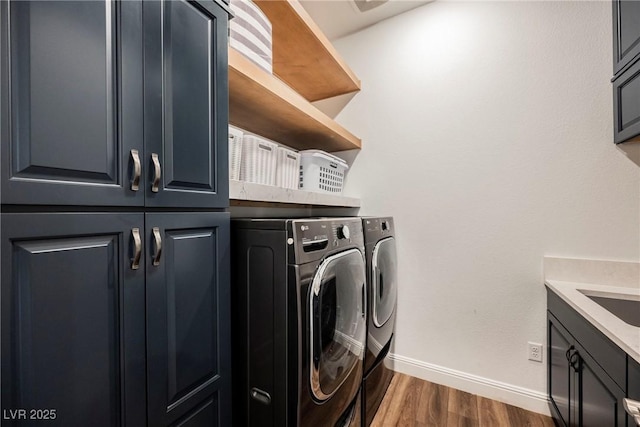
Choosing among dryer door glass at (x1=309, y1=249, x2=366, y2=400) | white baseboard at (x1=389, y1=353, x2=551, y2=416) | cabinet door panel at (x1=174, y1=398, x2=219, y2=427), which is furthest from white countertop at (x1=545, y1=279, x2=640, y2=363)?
cabinet door panel at (x1=174, y1=398, x2=219, y2=427)

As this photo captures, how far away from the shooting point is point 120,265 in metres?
0.71

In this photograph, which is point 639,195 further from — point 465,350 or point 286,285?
point 286,285

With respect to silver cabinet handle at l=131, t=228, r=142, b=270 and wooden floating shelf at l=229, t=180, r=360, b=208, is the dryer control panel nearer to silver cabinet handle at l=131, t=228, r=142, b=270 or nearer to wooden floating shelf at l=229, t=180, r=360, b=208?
wooden floating shelf at l=229, t=180, r=360, b=208

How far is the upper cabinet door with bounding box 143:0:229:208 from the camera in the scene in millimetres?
779

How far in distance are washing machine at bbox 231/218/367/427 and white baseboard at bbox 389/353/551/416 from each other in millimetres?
1186

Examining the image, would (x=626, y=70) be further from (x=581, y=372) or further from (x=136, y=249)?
(x=136, y=249)

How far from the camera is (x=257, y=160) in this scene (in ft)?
4.74

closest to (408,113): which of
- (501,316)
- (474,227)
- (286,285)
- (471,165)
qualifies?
(471,165)

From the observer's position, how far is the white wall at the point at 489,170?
171cm

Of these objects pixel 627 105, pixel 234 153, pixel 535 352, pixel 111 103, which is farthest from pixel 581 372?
pixel 111 103

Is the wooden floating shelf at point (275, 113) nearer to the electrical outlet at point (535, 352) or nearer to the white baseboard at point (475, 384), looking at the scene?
the white baseboard at point (475, 384)

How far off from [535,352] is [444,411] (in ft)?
2.39

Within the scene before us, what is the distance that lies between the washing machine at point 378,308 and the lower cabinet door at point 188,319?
907mm

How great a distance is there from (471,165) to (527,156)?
1.10 ft
